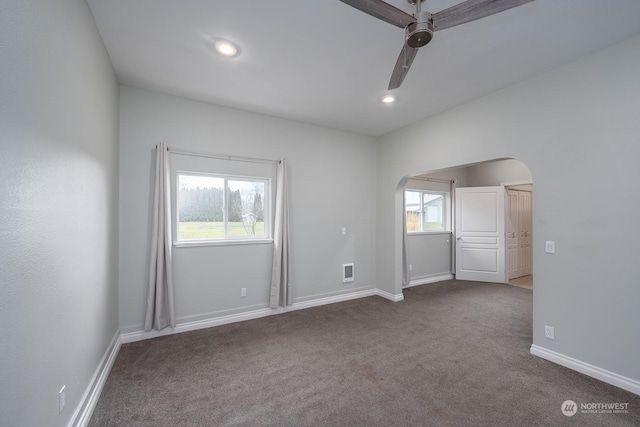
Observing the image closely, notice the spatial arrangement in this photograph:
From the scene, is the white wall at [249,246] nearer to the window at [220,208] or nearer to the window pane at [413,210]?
the window at [220,208]

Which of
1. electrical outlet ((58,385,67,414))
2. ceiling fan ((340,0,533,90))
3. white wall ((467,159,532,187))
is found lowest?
electrical outlet ((58,385,67,414))

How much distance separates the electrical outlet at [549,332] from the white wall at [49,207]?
3.88 meters

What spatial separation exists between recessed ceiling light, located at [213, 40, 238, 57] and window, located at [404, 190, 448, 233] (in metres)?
4.45

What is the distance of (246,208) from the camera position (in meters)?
3.77

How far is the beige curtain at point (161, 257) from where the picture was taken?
298 cm

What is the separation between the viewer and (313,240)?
419 cm

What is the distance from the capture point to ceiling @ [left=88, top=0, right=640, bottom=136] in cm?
188

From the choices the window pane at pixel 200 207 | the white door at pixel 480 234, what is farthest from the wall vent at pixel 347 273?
the white door at pixel 480 234

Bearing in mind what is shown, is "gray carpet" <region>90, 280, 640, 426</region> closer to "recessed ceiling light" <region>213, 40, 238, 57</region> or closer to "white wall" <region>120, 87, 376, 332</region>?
"white wall" <region>120, 87, 376, 332</region>

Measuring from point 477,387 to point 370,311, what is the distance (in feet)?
6.05

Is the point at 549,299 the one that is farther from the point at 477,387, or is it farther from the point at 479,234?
the point at 479,234

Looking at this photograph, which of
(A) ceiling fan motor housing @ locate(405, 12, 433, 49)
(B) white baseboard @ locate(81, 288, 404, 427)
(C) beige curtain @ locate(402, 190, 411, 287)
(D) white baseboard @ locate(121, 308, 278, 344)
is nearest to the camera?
(A) ceiling fan motor housing @ locate(405, 12, 433, 49)

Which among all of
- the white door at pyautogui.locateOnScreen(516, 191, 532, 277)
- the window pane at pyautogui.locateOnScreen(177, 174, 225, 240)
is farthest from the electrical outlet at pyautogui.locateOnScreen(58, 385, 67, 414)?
the white door at pyautogui.locateOnScreen(516, 191, 532, 277)

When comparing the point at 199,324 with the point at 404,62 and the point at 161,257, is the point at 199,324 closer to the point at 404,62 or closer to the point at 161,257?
the point at 161,257
